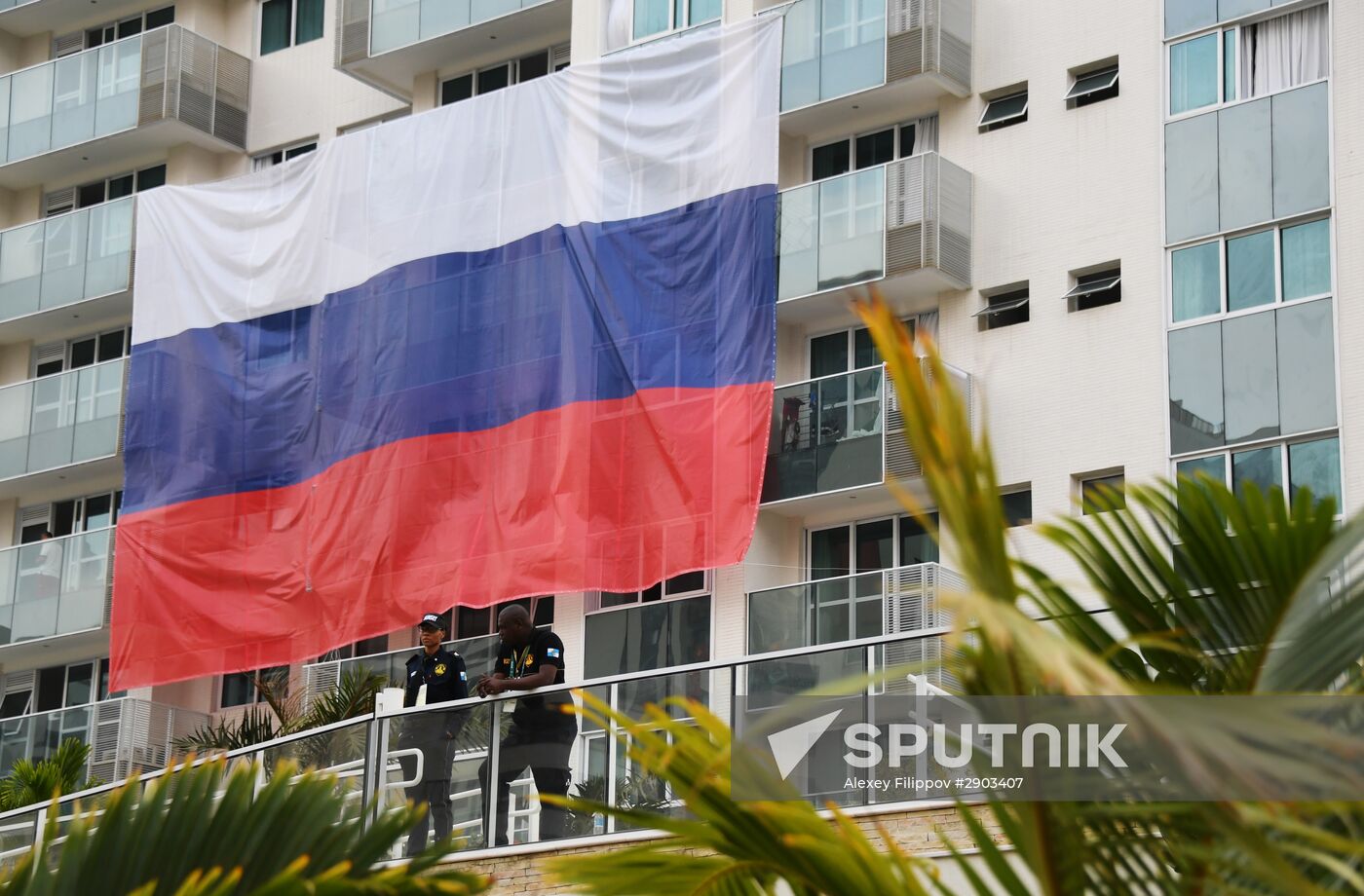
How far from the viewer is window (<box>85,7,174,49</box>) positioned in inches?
1528

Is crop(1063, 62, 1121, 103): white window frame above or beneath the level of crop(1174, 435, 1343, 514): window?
above

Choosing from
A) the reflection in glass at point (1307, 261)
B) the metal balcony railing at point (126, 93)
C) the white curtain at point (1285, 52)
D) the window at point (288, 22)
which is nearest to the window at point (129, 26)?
the metal balcony railing at point (126, 93)

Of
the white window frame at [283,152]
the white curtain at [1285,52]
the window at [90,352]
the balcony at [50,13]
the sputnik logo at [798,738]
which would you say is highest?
the balcony at [50,13]

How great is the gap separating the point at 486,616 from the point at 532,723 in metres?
17.0

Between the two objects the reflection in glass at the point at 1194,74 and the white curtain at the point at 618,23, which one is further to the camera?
the white curtain at the point at 618,23

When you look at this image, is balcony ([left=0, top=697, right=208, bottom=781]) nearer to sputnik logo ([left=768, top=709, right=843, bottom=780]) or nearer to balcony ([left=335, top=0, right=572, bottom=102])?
balcony ([left=335, top=0, right=572, bottom=102])

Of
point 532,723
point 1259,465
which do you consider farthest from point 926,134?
point 532,723

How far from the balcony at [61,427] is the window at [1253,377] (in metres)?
16.6

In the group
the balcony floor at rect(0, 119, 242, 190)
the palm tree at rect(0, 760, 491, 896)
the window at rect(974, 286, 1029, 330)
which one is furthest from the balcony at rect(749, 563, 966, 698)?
the palm tree at rect(0, 760, 491, 896)

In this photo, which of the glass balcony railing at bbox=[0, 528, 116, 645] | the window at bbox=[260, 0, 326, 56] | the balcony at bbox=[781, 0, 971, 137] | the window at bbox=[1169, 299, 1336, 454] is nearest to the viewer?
the window at bbox=[1169, 299, 1336, 454]

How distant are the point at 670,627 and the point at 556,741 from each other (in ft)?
46.5

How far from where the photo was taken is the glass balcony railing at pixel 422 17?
32969 millimetres

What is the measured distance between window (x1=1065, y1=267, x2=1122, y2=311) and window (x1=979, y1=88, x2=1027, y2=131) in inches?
88.4

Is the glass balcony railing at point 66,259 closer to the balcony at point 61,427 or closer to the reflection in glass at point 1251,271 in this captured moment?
the balcony at point 61,427
